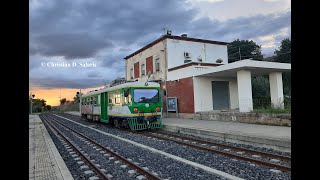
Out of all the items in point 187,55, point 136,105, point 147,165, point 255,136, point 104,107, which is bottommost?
point 147,165

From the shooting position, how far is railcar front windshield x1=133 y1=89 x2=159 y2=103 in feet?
51.9

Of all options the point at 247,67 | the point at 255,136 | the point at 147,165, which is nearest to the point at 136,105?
the point at 255,136

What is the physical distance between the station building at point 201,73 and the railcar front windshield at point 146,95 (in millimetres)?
1825

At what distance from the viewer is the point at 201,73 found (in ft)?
66.4

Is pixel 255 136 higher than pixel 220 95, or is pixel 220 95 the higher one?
pixel 220 95

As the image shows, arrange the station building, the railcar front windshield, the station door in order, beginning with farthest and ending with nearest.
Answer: the station door → the station building → the railcar front windshield

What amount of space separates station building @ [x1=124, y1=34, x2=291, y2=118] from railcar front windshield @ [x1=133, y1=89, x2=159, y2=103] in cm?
182

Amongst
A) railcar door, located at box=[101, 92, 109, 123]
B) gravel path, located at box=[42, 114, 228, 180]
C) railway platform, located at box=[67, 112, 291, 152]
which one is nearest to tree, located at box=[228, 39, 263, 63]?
railcar door, located at box=[101, 92, 109, 123]

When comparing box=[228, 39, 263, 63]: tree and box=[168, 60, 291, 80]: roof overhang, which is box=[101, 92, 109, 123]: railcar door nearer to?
box=[168, 60, 291, 80]: roof overhang

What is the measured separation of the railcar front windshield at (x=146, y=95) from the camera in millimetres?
15828

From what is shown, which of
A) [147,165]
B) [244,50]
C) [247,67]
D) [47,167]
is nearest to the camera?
[47,167]

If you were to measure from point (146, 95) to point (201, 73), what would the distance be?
5.89 m

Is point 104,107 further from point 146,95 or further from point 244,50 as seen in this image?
point 244,50
